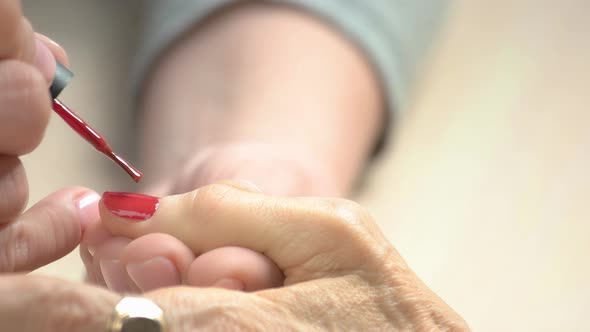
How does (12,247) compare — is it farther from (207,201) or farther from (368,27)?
(368,27)

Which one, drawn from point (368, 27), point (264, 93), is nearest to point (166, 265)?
point (264, 93)

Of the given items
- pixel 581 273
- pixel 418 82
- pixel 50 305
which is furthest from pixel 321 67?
pixel 50 305

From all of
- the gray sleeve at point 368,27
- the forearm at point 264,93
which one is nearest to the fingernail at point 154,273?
the forearm at point 264,93

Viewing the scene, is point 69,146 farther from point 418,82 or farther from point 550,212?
point 550,212

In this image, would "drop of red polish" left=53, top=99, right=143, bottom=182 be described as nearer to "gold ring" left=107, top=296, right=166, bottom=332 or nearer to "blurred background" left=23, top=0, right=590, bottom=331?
"gold ring" left=107, top=296, right=166, bottom=332

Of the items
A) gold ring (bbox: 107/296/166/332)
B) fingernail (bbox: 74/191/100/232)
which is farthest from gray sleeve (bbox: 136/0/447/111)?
gold ring (bbox: 107/296/166/332)

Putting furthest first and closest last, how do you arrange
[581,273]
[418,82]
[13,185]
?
[418,82] → [581,273] → [13,185]

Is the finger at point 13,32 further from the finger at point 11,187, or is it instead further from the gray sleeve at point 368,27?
the gray sleeve at point 368,27
